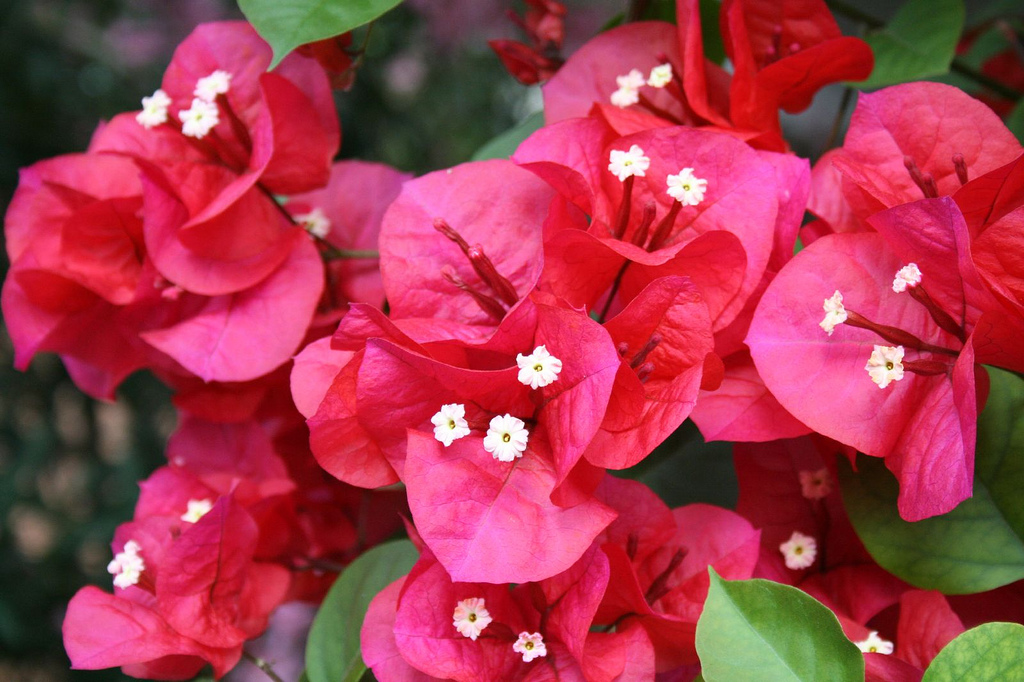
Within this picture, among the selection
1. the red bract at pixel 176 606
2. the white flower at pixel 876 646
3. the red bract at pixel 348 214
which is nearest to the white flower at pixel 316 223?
the red bract at pixel 348 214

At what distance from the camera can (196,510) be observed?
59 centimetres

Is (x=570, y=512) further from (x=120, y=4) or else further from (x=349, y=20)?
(x=120, y=4)

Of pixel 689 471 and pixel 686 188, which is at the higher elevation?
pixel 686 188

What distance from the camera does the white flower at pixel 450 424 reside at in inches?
16.3

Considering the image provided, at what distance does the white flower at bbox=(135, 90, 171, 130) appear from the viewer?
577 millimetres

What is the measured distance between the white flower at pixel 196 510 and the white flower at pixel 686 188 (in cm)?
36

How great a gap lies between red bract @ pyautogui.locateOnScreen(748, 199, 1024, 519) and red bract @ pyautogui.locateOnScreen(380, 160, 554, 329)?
0.13 metres

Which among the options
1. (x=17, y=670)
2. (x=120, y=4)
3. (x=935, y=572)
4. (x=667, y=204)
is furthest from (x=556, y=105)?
(x=17, y=670)

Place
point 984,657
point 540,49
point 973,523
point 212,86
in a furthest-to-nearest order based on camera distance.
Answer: point 540,49, point 212,86, point 973,523, point 984,657

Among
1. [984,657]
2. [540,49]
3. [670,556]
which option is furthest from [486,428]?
[540,49]

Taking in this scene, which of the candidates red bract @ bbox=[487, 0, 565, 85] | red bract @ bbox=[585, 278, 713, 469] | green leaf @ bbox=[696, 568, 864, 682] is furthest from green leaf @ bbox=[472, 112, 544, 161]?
green leaf @ bbox=[696, 568, 864, 682]

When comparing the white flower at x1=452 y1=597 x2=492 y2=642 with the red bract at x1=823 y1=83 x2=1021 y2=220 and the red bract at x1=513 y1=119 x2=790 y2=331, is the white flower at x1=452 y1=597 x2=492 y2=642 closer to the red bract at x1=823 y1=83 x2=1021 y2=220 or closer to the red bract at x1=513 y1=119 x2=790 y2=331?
the red bract at x1=513 y1=119 x2=790 y2=331

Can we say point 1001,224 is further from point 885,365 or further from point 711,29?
point 711,29

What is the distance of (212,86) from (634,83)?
0.27 m
